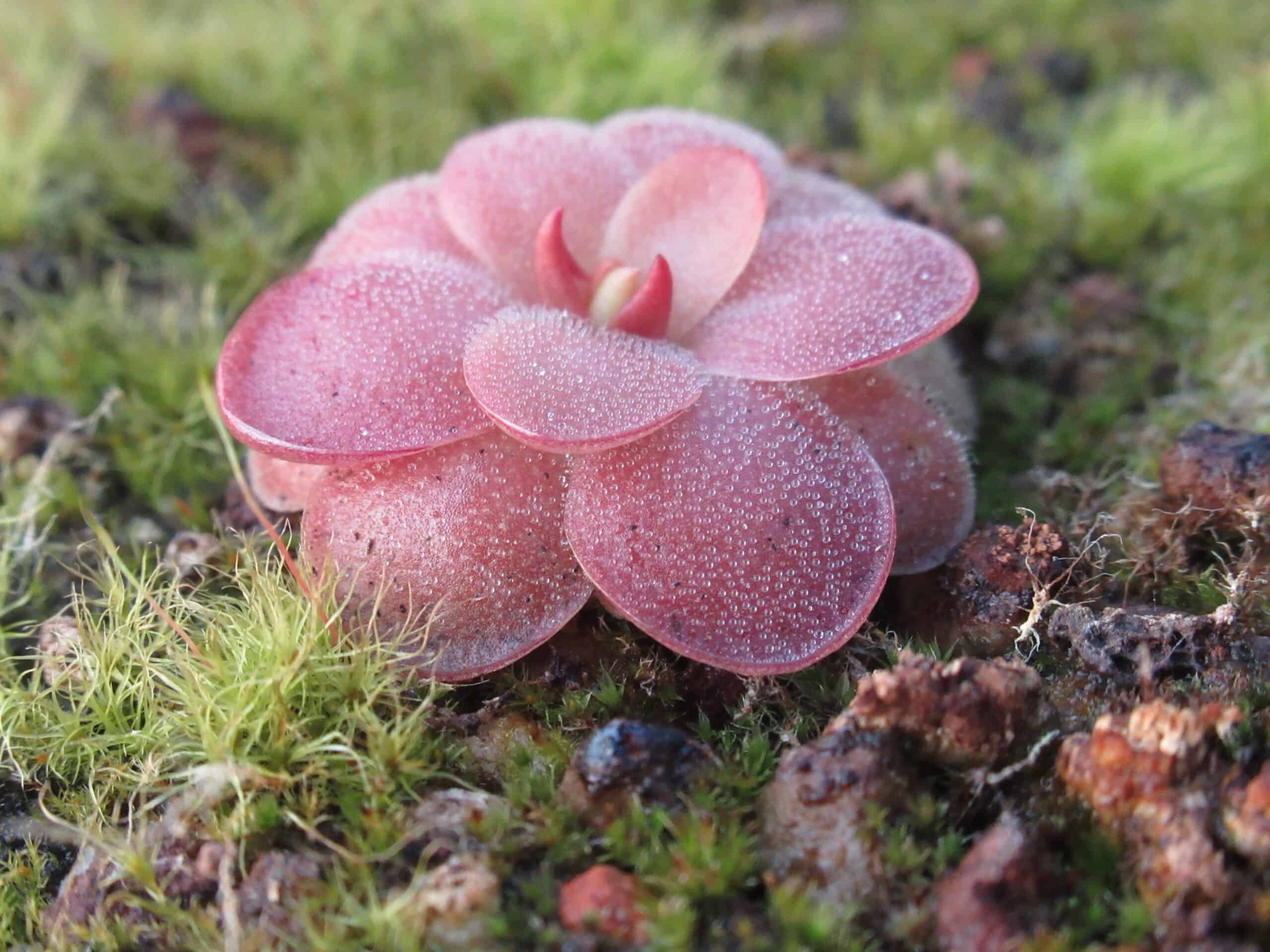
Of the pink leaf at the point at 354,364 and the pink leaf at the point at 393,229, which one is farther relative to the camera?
the pink leaf at the point at 393,229

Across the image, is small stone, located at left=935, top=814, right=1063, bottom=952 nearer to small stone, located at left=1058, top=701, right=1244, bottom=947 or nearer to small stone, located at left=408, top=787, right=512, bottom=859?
small stone, located at left=1058, top=701, right=1244, bottom=947

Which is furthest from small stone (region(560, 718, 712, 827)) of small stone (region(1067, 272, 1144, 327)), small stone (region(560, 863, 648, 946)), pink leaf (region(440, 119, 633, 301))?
small stone (region(1067, 272, 1144, 327))

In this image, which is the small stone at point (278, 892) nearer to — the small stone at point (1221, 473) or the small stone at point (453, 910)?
the small stone at point (453, 910)

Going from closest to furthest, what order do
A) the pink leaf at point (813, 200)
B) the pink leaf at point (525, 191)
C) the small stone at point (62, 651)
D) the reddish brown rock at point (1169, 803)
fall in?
the reddish brown rock at point (1169, 803)
the small stone at point (62, 651)
the pink leaf at point (525, 191)
the pink leaf at point (813, 200)

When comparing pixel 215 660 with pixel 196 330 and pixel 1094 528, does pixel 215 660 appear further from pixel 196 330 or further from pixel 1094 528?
pixel 1094 528

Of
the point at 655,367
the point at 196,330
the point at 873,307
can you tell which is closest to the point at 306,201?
the point at 196,330

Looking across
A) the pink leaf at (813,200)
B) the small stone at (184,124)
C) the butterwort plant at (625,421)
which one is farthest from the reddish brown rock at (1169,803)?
the small stone at (184,124)
